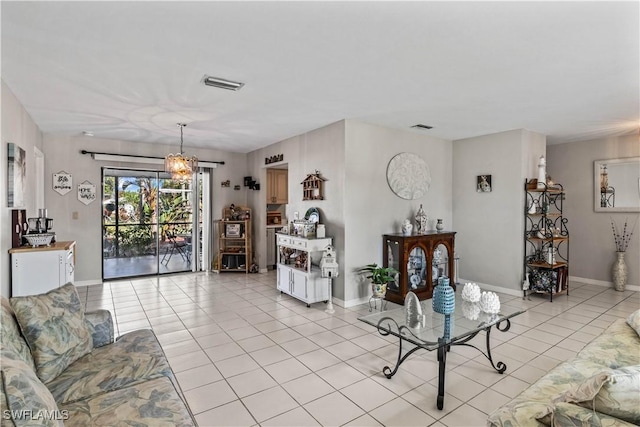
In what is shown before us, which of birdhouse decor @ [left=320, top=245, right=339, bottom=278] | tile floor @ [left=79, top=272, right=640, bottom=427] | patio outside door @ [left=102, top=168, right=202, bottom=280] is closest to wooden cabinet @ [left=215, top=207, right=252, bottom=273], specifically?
patio outside door @ [left=102, top=168, right=202, bottom=280]

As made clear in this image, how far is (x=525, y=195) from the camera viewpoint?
500 cm

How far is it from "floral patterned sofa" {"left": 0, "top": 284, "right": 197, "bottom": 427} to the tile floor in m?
0.61

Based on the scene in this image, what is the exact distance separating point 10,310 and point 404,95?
3493 mm

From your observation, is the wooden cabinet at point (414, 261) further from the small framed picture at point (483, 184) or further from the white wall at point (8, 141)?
the white wall at point (8, 141)

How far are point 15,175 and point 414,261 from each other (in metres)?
4.70

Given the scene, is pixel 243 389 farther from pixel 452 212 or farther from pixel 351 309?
pixel 452 212

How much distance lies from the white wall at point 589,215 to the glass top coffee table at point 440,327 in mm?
4067

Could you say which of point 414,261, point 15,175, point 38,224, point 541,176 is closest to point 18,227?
point 38,224

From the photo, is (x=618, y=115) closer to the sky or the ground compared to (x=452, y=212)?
→ closer to the sky

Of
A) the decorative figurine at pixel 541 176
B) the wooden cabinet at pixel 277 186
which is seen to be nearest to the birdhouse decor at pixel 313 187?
the wooden cabinet at pixel 277 186

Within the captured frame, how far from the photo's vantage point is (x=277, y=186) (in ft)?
23.8

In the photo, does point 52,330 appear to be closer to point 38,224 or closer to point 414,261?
point 38,224

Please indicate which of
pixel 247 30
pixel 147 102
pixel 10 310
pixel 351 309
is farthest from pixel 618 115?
pixel 10 310

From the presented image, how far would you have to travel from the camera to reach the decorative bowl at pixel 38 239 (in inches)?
144
